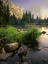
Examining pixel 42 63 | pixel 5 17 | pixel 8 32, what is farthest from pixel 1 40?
pixel 5 17

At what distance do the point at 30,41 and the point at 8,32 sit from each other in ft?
12.9

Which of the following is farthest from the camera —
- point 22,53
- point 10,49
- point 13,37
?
point 13,37

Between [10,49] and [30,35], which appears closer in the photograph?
[10,49]

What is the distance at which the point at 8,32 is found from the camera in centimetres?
1973

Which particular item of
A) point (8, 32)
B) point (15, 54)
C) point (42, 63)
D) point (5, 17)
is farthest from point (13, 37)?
point (5, 17)

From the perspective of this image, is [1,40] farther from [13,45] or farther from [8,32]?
[13,45]

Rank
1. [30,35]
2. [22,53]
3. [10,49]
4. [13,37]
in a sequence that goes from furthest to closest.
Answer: [30,35] < [13,37] < [10,49] < [22,53]

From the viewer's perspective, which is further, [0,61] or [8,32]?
[8,32]

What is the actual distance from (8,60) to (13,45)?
12.3 feet

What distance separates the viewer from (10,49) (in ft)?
50.8

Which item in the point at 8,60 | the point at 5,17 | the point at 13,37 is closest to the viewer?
the point at 8,60

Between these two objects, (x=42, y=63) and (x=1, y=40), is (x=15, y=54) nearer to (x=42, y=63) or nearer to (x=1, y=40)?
(x=42, y=63)

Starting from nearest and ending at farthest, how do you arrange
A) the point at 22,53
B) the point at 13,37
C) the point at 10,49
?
the point at 22,53
the point at 10,49
the point at 13,37

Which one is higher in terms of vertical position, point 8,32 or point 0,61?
point 8,32
